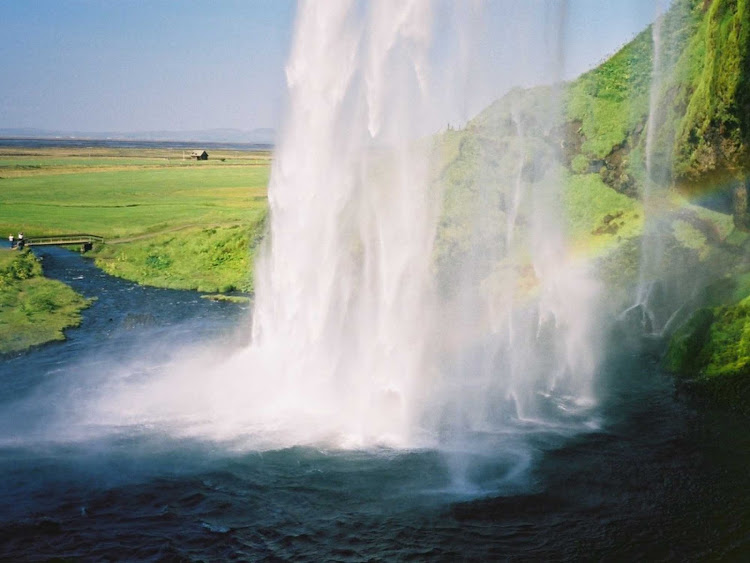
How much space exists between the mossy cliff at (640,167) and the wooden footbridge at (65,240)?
2900 cm

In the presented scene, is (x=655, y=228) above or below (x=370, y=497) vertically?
above

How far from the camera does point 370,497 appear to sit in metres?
15.0

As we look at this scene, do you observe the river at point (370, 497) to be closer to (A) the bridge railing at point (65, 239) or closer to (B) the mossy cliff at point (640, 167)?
(B) the mossy cliff at point (640, 167)

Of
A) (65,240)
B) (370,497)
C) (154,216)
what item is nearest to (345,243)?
(370,497)

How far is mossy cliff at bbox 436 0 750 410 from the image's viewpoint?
2164cm

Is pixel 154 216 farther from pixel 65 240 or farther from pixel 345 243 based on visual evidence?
pixel 345 243

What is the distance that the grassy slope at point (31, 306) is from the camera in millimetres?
28475

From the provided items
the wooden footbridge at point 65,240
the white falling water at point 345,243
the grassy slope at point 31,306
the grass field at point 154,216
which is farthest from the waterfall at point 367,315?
the wooden footbridge at point 65,240

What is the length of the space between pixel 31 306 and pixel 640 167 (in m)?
27.9

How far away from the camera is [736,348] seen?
20.7m

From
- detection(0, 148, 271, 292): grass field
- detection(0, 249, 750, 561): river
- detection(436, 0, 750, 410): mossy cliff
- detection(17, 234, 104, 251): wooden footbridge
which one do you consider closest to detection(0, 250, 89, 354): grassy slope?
detection(0, 148, 271, 292): grass field

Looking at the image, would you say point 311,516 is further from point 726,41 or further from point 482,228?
point 482,228

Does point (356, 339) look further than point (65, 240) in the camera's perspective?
No

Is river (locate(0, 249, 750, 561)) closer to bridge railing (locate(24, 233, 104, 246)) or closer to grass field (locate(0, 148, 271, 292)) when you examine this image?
grass field (locate(0, 148, 271, 292))
